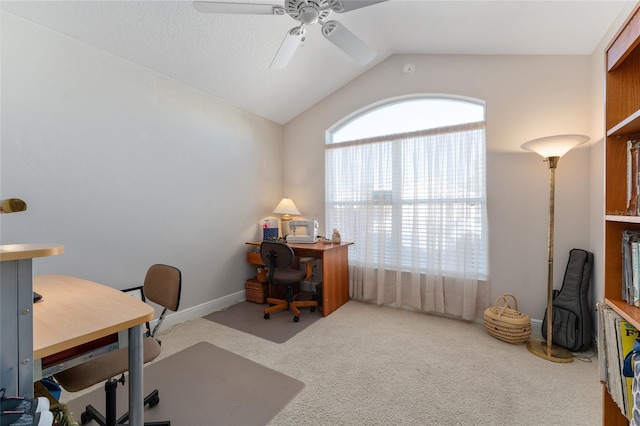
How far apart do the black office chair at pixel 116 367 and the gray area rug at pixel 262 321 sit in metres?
1.01

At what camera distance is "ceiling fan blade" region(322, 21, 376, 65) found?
1.62 m

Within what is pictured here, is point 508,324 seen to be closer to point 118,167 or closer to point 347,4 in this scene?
point 347,4

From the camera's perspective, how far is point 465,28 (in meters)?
2.27

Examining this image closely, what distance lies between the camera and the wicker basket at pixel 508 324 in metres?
2.19

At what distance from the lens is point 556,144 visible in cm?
Answer: 197

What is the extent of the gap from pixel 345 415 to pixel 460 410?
2.16 feet

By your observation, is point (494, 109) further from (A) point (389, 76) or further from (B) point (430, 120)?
(A) point (389, 76)

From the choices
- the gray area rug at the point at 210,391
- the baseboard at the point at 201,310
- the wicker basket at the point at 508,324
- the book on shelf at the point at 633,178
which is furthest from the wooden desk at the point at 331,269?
the book on shelf at the point at 633,178

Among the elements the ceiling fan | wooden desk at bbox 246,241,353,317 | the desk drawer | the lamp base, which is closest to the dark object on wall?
the ceiling fan

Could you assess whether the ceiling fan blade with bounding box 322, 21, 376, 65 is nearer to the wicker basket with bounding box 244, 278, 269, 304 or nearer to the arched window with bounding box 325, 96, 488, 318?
the arched window with bounding box 325, 96, 488, 318

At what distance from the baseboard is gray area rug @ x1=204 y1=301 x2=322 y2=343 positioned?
74mm

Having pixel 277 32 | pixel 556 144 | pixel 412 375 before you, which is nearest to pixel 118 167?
pixel 277 32

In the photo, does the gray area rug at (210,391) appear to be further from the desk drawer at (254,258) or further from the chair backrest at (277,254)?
the desk drawer at (254,258)

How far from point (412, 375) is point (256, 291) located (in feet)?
6.51
